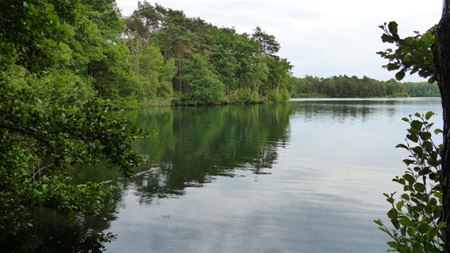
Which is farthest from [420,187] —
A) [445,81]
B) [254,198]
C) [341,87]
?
[341,87]

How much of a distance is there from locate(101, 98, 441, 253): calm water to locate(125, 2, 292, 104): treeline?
109 ft

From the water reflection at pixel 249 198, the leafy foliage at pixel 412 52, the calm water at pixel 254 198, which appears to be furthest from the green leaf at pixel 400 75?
the calm water at pixel 254 198

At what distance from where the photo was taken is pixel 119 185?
1577 centimetres

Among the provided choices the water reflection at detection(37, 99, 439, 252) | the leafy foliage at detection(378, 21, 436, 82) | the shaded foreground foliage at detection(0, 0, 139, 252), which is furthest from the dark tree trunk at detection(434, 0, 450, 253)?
the water reflection at detection(37, 99, 439, 252)

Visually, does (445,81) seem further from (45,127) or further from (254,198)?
(254,198)

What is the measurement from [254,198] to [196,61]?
211 feet

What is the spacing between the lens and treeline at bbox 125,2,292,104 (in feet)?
214

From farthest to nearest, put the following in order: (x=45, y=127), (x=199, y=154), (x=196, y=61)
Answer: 1. (x=196, y=61)
2. (x=199, y=154)
3. (x=45, y=127)

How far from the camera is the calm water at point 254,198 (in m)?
10.6

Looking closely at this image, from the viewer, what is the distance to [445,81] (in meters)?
1.89

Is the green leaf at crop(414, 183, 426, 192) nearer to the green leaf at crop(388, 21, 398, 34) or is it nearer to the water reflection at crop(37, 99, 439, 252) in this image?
the green leaf at crop(388, 21, 398, 34)

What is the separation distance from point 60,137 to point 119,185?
10.8m

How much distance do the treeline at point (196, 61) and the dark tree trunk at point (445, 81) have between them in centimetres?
5293

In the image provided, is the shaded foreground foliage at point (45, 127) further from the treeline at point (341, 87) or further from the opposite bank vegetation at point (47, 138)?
the treeline at point (341, 87)
